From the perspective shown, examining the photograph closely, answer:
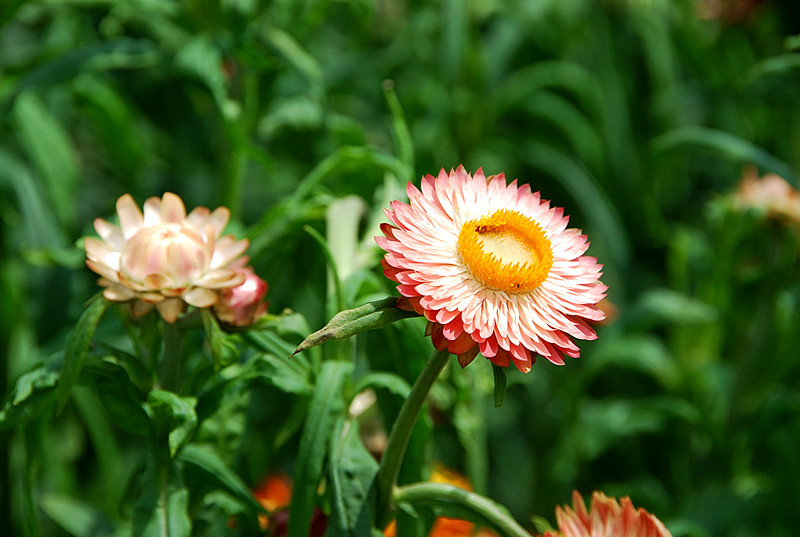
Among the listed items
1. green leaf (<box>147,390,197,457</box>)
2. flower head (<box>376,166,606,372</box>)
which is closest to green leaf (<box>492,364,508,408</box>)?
flower head (<box>376,166,606,372</box>)

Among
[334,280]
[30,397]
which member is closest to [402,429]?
[334,280]

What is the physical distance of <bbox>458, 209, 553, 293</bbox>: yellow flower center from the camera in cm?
53

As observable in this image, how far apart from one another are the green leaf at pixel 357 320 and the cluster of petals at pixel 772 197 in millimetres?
750

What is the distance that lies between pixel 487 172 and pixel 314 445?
0.86 meters

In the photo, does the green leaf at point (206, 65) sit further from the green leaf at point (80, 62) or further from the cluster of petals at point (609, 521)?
the cluster of petals at point (609, 521)

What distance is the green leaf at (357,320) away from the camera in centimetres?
48

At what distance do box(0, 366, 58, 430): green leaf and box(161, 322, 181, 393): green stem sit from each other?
0.28ft

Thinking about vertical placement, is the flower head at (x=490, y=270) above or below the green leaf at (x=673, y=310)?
below

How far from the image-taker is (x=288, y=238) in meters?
0.79

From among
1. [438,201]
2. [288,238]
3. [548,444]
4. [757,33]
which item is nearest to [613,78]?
[757,33]

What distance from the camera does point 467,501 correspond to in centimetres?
58

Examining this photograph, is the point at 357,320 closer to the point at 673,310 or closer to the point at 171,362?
the point at 171,362

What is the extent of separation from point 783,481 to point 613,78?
85cm

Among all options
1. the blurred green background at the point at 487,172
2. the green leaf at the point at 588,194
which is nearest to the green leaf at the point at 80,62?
the blurred green background at the point at 487,172
